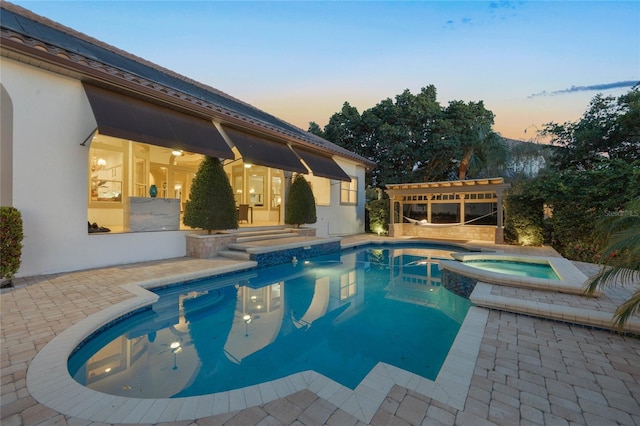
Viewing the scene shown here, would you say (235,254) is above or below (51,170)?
below

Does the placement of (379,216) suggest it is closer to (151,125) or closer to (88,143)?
(151,125)

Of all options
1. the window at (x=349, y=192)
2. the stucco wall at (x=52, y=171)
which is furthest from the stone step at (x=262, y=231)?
the window at (x=349, y=192)

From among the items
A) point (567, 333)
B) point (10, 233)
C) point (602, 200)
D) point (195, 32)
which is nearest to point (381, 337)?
point (567, 333)

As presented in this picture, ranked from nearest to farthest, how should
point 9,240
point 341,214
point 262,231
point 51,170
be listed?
point 9,240 < point 51,170 < point 262,231 < point 341,214

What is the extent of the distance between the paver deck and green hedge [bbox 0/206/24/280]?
2.47ft

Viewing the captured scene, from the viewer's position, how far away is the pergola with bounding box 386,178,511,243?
1623 cm

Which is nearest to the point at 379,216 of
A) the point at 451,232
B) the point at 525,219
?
the point at 451,232

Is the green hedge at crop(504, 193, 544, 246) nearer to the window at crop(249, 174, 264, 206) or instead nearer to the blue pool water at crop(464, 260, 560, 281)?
the blue pool water at crop(464, 260, 560, 281)

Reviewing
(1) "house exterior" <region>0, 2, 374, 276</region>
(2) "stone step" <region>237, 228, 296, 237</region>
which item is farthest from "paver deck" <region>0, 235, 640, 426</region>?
(2) "stone step" <region>237, 228, 296, 237</region>

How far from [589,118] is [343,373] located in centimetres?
2189

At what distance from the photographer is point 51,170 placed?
7387 millimetres

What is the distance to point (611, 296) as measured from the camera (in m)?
6.07

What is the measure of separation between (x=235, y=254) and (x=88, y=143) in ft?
17.5

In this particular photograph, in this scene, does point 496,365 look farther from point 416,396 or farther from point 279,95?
point 279,95
